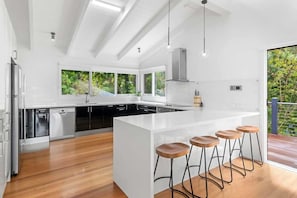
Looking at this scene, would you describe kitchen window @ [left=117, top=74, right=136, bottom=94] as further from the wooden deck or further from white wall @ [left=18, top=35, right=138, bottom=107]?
the wooden deck

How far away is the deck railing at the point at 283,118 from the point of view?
4598mm

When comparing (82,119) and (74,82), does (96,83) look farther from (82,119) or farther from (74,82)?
(82,119)

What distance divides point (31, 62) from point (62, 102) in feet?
4.34

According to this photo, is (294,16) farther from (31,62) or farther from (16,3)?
(31,62)

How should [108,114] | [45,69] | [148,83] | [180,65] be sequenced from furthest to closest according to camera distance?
[148,83], [108,114], [45,69], [180,65]

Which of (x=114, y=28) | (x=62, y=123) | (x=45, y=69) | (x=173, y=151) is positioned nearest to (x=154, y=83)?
(x=114, y=28)

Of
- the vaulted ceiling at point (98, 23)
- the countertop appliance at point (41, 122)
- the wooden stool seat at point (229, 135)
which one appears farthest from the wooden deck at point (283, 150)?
the countertop appliance at point (41, 122)

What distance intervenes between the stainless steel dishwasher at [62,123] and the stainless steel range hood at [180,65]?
296 centimetres

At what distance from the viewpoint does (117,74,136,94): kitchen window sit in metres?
6.45

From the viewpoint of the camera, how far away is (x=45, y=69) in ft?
16.3

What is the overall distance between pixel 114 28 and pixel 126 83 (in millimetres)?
2539

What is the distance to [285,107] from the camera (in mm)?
4750

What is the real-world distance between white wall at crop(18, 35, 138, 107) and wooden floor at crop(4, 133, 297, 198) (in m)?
1.86

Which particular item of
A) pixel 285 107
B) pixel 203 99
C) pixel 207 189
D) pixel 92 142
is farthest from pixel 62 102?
pixel 285 107
